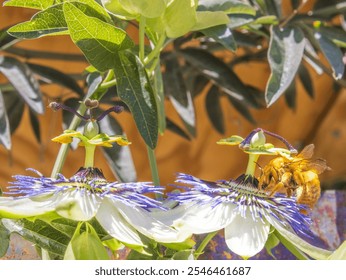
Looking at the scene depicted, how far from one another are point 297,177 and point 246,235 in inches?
3.1

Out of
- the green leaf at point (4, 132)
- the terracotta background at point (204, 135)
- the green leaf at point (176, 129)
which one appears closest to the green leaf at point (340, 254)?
the green leaf at point (4, 132)

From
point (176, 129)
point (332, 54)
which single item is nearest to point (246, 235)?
point (332, 54)

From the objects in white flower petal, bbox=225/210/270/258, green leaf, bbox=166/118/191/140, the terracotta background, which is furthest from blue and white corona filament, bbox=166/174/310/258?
the terracotta background

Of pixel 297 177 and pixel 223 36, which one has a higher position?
pixel 223 36

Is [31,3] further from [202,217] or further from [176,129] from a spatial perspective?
[176,129]

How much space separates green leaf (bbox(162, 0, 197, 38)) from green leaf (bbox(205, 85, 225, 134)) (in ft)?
2.54

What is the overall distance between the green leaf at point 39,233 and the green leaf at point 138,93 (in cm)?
12

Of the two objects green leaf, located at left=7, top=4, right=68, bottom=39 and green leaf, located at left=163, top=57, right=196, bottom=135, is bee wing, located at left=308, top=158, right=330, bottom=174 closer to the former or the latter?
green leaf, located at left=7, top=4, right=68, bottom=39

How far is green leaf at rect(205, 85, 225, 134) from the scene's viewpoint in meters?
1.39

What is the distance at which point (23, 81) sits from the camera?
0.95m

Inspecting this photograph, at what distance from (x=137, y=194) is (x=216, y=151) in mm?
1317

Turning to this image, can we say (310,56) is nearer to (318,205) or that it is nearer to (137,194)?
(318,205)
